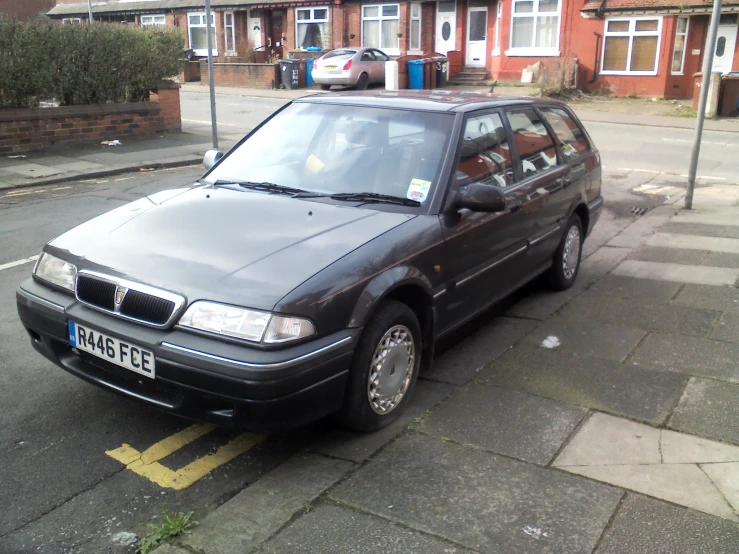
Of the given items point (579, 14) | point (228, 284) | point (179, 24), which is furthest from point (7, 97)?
point (179, 24)

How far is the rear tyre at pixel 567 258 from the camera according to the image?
20.5ft

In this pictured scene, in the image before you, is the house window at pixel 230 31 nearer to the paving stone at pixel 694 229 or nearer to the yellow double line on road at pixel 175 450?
the paving stone at pixel 694 229

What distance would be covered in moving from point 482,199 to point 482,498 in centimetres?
173

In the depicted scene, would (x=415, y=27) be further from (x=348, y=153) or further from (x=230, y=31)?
(x=348, y=153)

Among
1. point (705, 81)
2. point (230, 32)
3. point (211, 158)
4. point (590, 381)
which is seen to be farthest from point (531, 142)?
point (230, 32)

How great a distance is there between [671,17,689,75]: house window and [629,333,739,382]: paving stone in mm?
23843

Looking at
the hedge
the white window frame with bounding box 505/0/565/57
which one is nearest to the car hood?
the hedge

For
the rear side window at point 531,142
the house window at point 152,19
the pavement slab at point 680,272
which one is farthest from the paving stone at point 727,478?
the house window at point 152,19

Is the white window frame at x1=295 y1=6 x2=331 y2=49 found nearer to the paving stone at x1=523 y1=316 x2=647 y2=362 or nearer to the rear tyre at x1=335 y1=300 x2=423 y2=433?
the paving stone at x1=523 y1=316 x2=647 y2=362

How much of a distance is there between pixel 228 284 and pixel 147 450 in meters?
1.01

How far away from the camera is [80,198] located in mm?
9852

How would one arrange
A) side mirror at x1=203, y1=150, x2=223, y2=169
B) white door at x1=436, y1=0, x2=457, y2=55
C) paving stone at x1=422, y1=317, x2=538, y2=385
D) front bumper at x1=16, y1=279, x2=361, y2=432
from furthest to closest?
white door at x1=436, y1=0, x2=457, y2=55
side mirror at x1=203, y1=150, x2=223, y2=169
paving stone at x1=422, y1=317, x2=538, y2=385
front bumper at x1=16, y1=279, x2=361, y2=432

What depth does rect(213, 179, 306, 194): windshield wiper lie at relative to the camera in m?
4.50

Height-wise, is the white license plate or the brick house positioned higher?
the brick house
